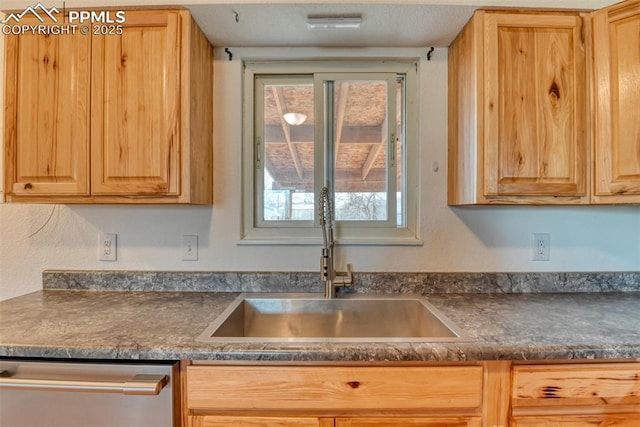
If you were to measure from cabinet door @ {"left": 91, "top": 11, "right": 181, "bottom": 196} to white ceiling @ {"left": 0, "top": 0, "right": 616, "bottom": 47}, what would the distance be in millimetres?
123

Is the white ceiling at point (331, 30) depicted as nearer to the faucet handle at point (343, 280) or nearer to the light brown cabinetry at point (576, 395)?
the faucet handle at point (343, 280)

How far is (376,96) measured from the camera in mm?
1532

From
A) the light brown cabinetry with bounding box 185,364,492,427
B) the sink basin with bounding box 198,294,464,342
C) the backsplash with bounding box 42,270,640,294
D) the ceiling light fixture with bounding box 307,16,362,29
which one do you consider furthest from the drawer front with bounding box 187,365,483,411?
the ceiling light fixture with bounding box 307,16,362,29

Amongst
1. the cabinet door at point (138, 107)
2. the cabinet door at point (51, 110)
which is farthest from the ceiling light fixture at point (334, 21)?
the cabinet door at point (51, 110)

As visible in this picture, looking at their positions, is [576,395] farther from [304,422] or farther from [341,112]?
[341,112]

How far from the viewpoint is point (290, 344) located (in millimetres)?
826

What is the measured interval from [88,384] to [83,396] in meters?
0.06

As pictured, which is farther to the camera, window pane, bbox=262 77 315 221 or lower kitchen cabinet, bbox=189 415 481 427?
window pane, bbox=262 77 315 221

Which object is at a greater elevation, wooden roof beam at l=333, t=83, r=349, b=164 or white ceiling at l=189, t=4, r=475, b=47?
white ceiling at l=189, t=4, r=475, b=47

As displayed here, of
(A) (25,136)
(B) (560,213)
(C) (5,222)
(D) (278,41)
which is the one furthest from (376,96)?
(C) (5,222)

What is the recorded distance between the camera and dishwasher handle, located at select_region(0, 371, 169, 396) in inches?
30.9

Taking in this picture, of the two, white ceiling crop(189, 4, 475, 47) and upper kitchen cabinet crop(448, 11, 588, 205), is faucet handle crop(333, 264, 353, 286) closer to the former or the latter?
upper kitchen cabinet crop(448, 11, 588, 205)

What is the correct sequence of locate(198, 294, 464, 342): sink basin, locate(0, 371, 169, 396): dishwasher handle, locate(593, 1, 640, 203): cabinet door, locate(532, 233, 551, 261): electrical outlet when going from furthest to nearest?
1. locate(532, 233, 551, 261): electrical outlet
2. locate(198, 294, 464, 342): sink basin
3. locate(593, 1, 640, 203): cabinet door
4. locate(0, 371, 169, 396): dishwasher handle

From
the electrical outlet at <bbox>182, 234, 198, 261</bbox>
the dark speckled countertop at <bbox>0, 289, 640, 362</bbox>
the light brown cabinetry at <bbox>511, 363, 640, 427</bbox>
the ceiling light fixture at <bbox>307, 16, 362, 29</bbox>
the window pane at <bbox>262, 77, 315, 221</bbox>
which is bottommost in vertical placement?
the light brown cabinetry at <bbox>511, 363, 640, 427</bbox>
